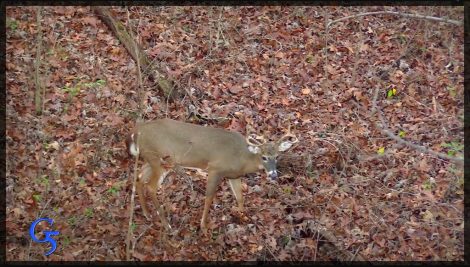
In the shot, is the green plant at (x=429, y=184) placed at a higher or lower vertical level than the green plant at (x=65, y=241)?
higher

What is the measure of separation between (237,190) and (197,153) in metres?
0.72

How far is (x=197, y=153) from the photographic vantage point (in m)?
7.03

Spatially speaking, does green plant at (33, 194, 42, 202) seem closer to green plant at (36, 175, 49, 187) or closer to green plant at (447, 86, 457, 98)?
green plant at (36, 175, 49, 187)

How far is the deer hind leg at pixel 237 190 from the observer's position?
23.9 feet

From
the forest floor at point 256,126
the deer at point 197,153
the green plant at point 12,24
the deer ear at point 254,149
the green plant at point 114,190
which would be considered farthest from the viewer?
the green plant at point 12,24

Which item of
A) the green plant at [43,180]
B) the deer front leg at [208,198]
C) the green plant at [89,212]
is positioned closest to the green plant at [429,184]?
the deer front leg at [208,198]

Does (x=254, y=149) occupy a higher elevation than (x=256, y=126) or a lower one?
higher

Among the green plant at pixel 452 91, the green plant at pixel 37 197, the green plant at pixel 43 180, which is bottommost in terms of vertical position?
the green plant at pixel 37 197

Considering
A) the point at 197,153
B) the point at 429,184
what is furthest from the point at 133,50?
the point at 429,184

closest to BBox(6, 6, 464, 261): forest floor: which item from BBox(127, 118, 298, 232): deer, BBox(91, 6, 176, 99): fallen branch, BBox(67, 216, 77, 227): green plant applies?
BBox(67, 216, 77, 227): green plant

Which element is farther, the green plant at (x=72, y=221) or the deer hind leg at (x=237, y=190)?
the deer hind leg at (x=237, y=190)

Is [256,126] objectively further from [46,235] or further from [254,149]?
[46,235]

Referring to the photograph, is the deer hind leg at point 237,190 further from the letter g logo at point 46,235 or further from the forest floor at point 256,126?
the letter g logo at point 46,235

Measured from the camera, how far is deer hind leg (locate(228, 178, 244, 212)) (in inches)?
286
